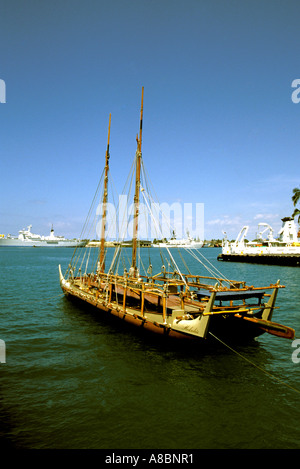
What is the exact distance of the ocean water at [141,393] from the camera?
7.60m

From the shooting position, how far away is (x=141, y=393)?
32.4 ft

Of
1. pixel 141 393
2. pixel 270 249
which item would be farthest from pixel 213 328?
pixel 270 249

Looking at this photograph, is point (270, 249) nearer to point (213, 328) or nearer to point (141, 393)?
point (213, 328)

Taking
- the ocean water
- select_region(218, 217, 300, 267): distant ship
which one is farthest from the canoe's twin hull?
select_region(218, 217, 300, 267): distant ship

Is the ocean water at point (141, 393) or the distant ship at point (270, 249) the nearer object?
the ocean water at point (141, 393)

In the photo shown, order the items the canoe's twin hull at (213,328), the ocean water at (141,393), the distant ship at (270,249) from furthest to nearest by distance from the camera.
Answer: the distant ship at (270,249) < the canoe's twin hull at (213,328) < the ocean water at (141,393)

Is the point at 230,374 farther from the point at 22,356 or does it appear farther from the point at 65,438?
the point at 22,356

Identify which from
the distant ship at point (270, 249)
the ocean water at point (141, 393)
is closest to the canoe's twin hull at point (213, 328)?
the ocean water at point (141, 393)

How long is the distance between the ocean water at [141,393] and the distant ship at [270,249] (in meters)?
66.3

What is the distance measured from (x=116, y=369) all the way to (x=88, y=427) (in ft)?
12.7

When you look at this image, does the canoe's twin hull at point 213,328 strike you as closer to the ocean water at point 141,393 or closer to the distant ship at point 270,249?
the ocean water at point 141,393

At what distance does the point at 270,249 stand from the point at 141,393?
8377 centimetres

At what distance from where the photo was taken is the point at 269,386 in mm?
10562
